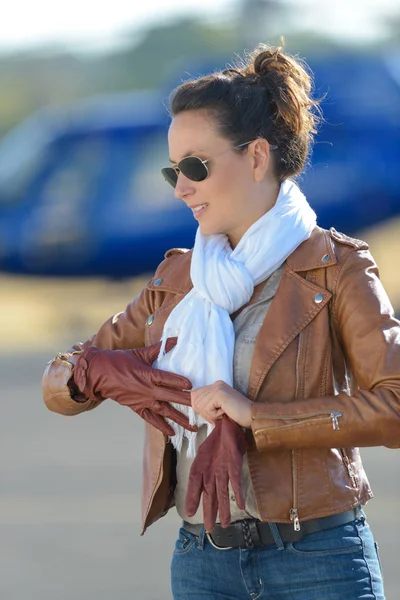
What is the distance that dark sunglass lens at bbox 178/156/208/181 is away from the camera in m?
3.08

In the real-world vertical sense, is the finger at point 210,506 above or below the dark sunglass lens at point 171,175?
below

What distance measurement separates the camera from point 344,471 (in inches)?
117

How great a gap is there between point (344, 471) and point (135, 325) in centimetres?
68

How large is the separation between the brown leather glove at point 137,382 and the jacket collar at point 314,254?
339 mm

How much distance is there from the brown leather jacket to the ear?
194 millimetres

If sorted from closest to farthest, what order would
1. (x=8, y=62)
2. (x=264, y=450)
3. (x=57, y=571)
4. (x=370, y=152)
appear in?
(x=264, y=450) < (x=57, y=571) < (x=370, y=152) < (x=8, y=62)

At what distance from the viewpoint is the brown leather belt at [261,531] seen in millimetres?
2949

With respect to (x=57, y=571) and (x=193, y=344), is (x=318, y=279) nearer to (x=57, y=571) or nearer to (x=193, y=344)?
(x=193, y=344)

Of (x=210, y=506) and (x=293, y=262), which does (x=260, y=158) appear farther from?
(x=210, y=506)

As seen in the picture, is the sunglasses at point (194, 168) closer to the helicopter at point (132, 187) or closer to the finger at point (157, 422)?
the finger at point (157, 422)

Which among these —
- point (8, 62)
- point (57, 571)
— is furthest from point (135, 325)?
point (8, 62)

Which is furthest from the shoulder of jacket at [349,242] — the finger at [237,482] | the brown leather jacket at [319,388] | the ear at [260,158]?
the finger at [237,482]

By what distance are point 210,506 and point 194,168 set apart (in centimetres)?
79

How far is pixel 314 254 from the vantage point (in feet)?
10.0
